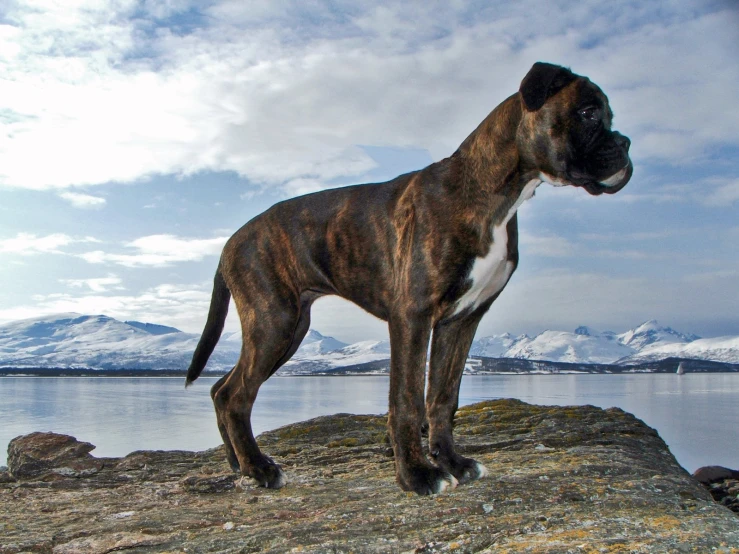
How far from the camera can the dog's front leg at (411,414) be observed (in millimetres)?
4957

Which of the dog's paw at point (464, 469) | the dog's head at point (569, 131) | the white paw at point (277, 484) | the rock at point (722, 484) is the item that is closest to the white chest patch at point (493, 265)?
the dog's head at point (569, 131)

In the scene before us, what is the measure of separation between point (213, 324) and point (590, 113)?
4337 mm

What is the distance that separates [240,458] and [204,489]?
0.41 m

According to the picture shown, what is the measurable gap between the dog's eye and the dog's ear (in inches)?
10.1

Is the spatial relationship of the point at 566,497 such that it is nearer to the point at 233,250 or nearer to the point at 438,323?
the point at 438,323

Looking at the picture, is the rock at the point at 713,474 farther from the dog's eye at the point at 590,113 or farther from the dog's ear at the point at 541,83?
the dog's ear at the point at 541,83

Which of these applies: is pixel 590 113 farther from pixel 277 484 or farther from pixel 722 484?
pixel 722 484

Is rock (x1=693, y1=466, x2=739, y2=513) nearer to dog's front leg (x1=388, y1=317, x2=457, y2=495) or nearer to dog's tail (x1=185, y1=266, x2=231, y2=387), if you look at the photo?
dog's front leg (x1=388, y1=317, x2=457, y2=495)

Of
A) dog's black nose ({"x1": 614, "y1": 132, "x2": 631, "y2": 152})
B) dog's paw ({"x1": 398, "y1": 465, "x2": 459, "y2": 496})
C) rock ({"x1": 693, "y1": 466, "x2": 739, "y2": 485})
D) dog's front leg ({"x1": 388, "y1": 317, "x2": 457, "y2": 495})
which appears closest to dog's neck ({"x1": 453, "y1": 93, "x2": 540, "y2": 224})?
dog's black nose ({"x1": 614, "y1": 132, "x2": 631, "y2": 152})

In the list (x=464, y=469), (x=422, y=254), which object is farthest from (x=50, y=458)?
(x=422, y=254)

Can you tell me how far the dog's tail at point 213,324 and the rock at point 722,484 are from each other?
7.26 m

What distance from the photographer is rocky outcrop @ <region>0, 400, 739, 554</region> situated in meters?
3.94

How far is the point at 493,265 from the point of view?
17.0ft

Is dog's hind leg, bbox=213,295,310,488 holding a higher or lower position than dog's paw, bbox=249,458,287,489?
higher
